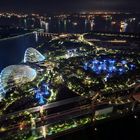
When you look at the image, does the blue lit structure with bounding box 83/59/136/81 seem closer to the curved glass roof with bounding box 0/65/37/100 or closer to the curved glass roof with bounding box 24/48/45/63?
the curved glass roof with bounding box 24/48/45/63

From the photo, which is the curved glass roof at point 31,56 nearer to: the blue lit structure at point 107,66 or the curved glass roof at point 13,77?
the blue lit structure at point 107,66

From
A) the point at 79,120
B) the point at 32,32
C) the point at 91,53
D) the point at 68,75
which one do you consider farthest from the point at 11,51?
the point at 79,120

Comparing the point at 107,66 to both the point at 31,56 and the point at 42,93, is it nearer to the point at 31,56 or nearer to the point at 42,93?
the point at 31,56

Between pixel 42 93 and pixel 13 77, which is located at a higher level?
pixel 13 77

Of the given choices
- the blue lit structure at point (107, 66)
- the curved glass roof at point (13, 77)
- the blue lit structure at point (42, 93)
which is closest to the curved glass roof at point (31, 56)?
the blue lit structure at point (107, 66)

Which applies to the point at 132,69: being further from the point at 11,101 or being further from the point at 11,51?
the point at 11,51

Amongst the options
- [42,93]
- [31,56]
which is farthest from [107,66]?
[42,93]
